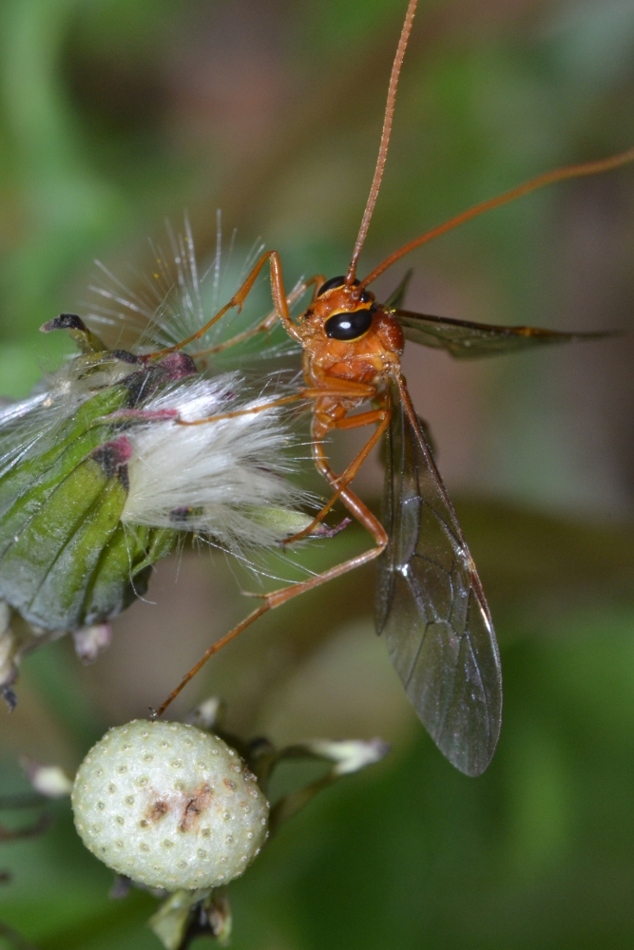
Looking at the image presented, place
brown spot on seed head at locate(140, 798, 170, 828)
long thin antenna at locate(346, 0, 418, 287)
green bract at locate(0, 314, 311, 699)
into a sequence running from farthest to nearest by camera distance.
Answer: long thin antenna at locate(346, 0, 418, 287) < green bract at locate(0, 314, 311, 699) < brown spot on seed head at locate(140, 798, 170, 828)

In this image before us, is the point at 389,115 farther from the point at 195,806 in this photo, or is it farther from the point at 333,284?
the point at 195,806

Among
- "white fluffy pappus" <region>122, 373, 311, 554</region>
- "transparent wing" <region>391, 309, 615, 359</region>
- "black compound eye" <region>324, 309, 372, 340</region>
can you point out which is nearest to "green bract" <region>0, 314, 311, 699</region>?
"white fluffy pappus" <region>122, 373, 311, 554</region>

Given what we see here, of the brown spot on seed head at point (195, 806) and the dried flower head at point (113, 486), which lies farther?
the dried flower head at point (113, 486)

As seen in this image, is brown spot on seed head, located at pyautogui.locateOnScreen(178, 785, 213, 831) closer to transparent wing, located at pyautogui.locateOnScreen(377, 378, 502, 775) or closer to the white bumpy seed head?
the white bumpy seed head

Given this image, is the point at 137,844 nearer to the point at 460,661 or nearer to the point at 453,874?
the point at 460,661

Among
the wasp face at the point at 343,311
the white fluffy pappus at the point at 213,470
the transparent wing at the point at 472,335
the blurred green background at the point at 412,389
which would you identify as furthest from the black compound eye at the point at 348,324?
the blurred green background at the point at 412,389

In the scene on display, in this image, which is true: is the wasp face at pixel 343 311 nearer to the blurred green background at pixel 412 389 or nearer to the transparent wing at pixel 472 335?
the transparent wing at pixel 472 335

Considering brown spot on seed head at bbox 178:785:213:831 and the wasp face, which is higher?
the wasp face
